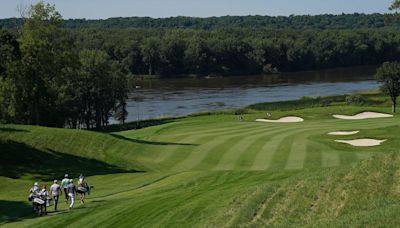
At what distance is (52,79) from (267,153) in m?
28.9

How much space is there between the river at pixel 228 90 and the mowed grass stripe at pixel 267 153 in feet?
164

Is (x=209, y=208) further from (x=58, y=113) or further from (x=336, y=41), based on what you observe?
(x=336, y=41)

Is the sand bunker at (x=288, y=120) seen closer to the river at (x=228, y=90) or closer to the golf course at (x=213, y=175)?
the golf course at (x=213, y=175)

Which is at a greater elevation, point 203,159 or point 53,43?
point 53,43

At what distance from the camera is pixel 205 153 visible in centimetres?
3962

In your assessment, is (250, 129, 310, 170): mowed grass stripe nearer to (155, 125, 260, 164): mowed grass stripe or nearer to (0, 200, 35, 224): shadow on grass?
(155, 125, 260, 164): mowed grass stripe

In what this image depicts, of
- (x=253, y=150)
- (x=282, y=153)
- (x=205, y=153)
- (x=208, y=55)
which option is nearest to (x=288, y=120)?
(x=253, y=150)

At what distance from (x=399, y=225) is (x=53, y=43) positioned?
42.9 metres

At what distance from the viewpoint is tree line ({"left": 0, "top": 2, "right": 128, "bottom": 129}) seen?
5075cm

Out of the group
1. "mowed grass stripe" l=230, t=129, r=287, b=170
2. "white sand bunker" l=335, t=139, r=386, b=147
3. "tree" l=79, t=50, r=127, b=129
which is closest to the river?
"tree" l=79, t=50, r=127, b=129

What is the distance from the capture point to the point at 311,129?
48.7 meters

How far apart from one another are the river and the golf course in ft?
141

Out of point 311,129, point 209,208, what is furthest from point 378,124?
point 209,208

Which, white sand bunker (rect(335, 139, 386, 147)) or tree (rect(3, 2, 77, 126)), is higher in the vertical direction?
tree (rect(3, 2, 77, 126))
